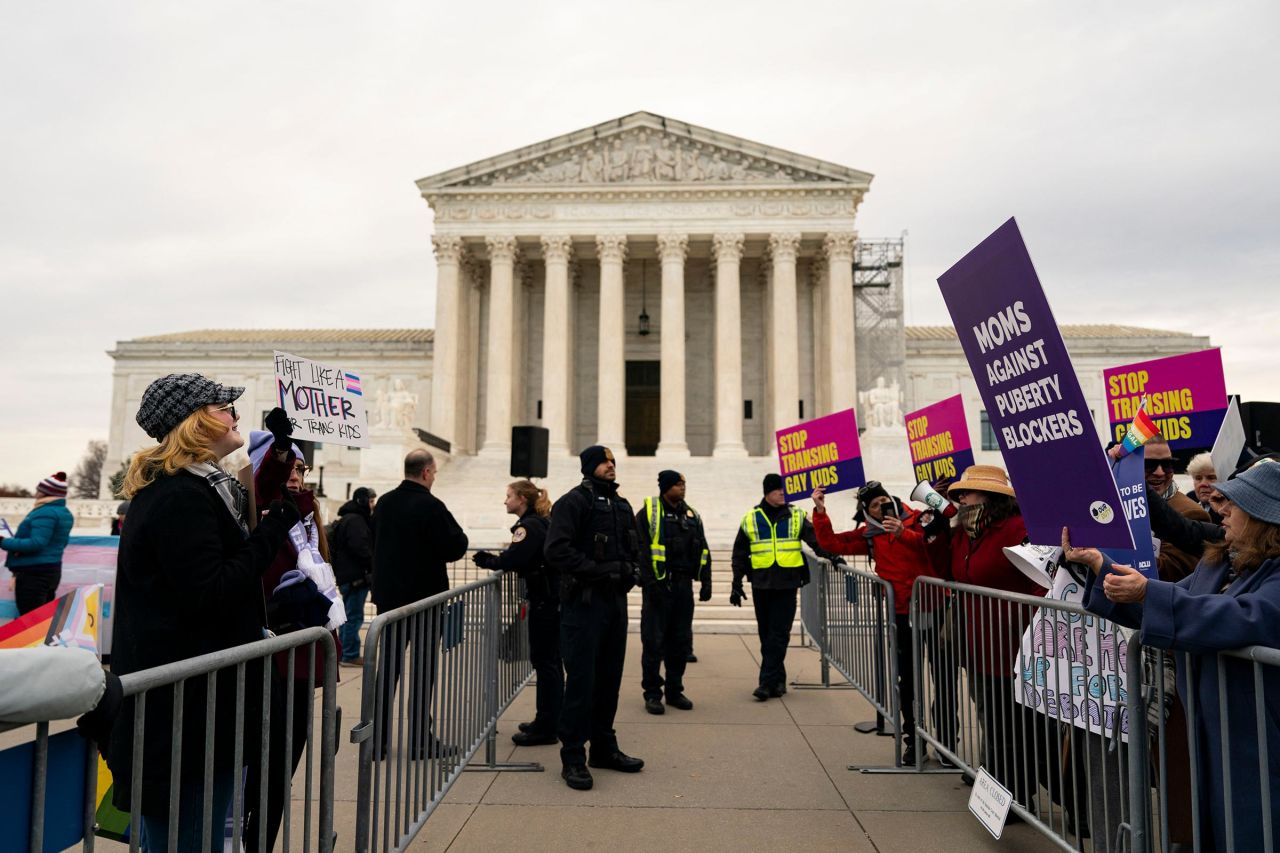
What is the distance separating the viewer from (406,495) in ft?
20.5

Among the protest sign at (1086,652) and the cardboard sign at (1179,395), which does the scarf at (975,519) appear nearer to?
the protest sign at (1086,652)

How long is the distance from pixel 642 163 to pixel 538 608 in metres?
31.6

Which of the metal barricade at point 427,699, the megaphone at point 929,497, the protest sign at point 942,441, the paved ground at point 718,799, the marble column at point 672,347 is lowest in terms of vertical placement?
the paved ground at point 718,799

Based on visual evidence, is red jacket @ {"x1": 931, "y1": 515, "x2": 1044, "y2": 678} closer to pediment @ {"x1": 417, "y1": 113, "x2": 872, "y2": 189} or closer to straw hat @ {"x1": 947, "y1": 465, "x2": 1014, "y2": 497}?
straw hat @ {"x1": 947, "y1": 465, "x2": 1014, "y2": 497}

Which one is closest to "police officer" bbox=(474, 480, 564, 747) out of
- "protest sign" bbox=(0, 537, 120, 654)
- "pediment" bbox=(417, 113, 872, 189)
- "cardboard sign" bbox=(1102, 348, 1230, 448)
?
"cardboard sign" bbox=(1102, 348, 1230, 448)

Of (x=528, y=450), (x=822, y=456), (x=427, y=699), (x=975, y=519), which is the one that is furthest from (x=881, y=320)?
(x=427, y=699)

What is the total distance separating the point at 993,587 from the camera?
513 centimetres

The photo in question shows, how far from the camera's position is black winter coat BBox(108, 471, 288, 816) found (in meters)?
2.79

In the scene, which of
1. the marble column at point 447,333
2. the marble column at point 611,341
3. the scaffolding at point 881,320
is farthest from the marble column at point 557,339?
the scaffolding at point 881,320

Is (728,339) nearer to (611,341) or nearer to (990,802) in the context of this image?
(611,341)

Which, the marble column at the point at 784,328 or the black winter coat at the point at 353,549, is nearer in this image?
the black winter coat at the point at 353,549

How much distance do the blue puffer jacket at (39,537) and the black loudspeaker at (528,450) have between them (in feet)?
26.0

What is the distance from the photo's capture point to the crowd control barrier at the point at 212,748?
6.63 ft

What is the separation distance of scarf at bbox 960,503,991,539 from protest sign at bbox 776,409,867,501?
10.4 feet
